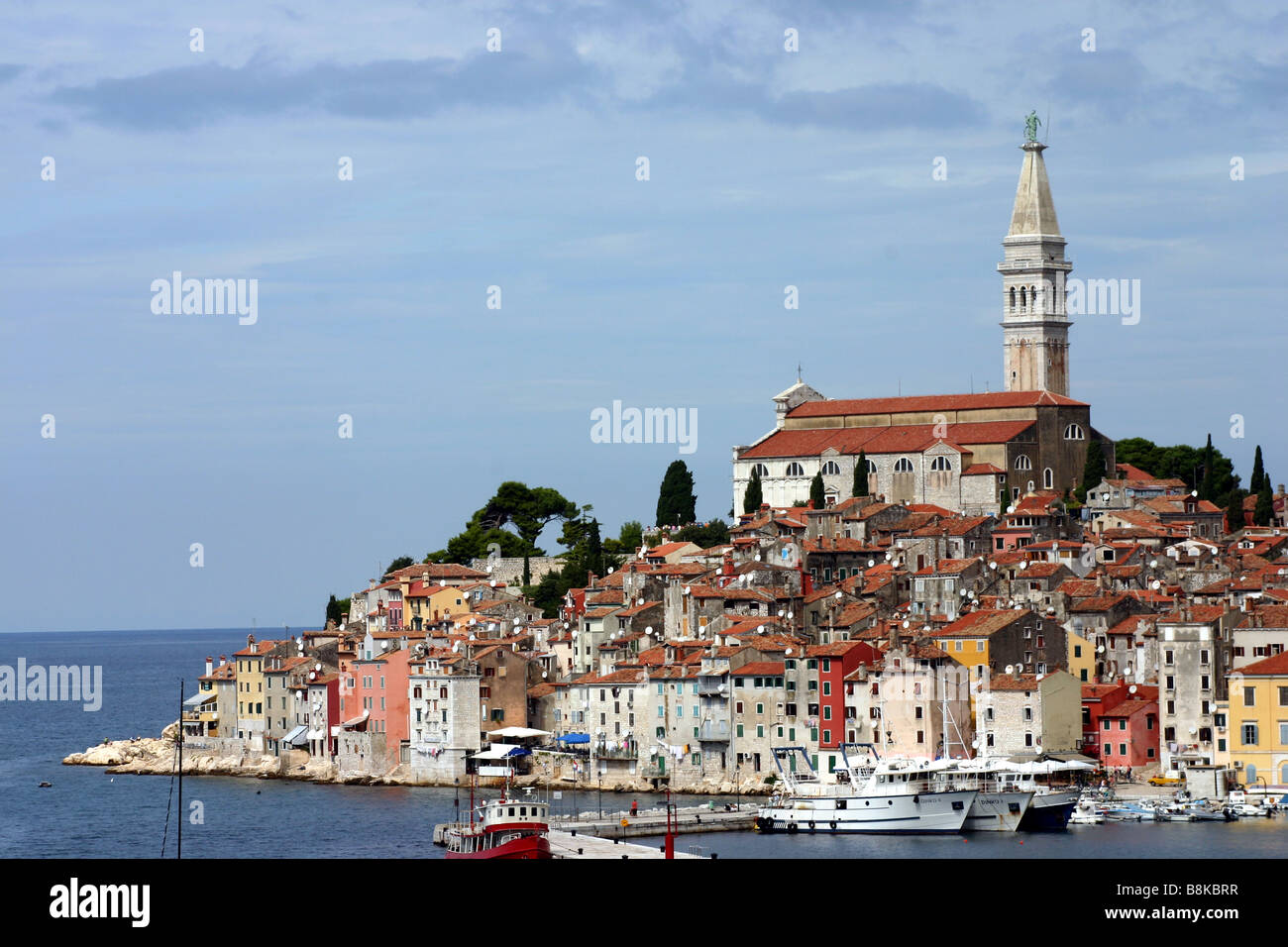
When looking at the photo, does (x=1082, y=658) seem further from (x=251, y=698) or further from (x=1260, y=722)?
(x=251, y=698)

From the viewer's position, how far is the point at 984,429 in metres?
76.0

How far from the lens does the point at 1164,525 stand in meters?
64.1

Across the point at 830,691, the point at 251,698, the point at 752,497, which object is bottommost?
the point at 251,698

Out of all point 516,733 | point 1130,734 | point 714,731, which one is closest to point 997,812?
point 1130,734

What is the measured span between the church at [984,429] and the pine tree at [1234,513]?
540 cm

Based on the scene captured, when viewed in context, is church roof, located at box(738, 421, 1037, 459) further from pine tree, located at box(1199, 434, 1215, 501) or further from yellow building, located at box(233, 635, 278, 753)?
yellow building, located at box(233, 635, 278, 753)

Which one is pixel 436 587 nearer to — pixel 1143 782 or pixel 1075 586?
pixel 1075 586

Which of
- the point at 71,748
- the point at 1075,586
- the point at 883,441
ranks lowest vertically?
the point at 71,748

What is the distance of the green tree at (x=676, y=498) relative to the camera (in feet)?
256

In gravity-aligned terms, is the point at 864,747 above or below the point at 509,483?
below

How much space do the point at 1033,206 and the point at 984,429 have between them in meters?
13.9

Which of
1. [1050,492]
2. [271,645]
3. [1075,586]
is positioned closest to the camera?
[1075,586]
